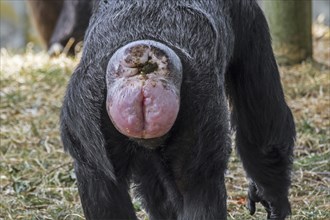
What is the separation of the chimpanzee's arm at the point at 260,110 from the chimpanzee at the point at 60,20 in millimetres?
5011

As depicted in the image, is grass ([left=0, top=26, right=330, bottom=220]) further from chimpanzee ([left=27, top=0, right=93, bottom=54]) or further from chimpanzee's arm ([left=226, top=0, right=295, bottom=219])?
chimpanzee ([left=27, top=0, right=93, bottom=54])

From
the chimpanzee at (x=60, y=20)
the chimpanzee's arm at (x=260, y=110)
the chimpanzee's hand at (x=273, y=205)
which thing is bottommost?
the chimpanzee's hand at (x=273, y=205)

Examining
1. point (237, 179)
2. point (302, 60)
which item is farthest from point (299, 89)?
point (237, 179)

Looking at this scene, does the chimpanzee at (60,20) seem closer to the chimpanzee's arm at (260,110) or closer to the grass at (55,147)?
the grass at (55,147)

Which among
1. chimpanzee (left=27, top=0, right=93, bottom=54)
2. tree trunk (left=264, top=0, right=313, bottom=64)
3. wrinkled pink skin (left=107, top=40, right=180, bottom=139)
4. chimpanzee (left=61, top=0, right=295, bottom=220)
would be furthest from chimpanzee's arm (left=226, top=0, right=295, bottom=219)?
chimpanzee (left=27, top=0, right=93, bottom=54)

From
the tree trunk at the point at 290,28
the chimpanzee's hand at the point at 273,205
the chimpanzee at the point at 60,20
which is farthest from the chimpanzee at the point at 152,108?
the chimpanzee at the point at 60,20

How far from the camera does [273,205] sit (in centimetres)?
381

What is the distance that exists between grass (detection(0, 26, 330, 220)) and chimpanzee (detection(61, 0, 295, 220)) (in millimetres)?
1205

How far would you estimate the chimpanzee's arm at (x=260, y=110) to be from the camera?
3381 millimetres

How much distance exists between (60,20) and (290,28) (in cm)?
349

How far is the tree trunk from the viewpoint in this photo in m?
6.63

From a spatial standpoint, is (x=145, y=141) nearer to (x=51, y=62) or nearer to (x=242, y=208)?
(x=242, y=208)

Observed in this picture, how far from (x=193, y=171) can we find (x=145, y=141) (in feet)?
0.60

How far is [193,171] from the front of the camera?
280 cm
